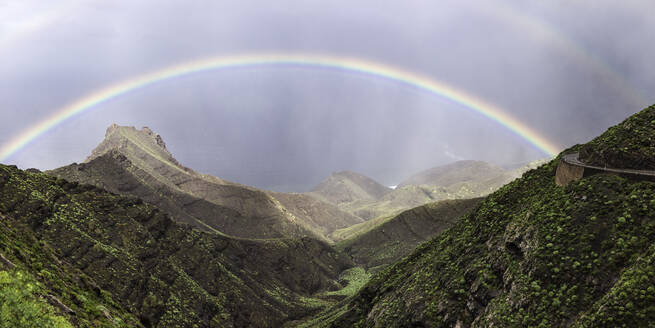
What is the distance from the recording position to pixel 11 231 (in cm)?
5297

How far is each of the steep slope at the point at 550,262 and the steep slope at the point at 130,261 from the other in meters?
43.5

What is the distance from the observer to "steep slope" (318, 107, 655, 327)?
2966 cm

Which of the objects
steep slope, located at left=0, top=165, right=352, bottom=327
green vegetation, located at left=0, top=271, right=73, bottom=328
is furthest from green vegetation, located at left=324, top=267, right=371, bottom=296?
green vegetation, located at left=0, top=271, right=73, bottom=328

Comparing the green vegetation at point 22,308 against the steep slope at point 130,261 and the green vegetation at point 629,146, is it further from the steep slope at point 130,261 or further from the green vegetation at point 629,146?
the green vegetation at point 629,146

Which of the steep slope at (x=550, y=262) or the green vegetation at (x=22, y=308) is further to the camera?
the green vegetation at (x=22, y=308)

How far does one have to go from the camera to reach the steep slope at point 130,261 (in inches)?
2263

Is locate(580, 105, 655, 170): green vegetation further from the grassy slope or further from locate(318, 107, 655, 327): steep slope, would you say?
the grassy slope

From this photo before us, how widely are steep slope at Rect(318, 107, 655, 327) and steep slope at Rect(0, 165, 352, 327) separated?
143ft

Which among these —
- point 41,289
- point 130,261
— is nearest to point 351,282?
point 130,261

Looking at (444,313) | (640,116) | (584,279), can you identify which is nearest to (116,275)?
(444,313)

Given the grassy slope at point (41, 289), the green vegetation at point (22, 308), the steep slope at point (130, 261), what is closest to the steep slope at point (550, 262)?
the grassy slope at point (41, 289)

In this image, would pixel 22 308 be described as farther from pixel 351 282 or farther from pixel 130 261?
pixel 351 282

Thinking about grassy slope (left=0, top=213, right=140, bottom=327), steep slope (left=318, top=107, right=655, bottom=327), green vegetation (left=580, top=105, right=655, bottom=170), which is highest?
green vegetation (left=580, top=105, right=655, bottom=170)

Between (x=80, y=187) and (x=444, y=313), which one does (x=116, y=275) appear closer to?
(x=80, y=187)
